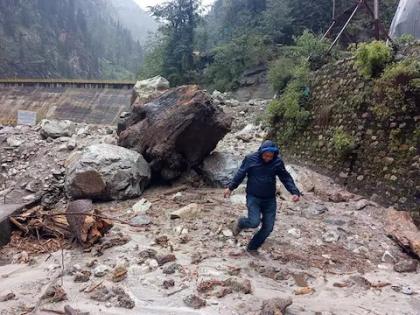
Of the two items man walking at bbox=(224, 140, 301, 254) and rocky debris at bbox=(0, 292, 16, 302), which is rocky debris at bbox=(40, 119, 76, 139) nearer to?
rocky debris at bbox=(0, 292, 16, 302)

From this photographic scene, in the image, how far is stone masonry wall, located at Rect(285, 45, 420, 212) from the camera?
5.43 m

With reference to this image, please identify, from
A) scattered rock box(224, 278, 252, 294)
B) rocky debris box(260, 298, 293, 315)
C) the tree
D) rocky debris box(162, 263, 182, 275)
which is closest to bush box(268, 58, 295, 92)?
rocky debris box(162, 263, 182, 275)

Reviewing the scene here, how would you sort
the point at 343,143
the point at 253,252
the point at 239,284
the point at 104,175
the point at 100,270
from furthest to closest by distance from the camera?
the point at 343,143, the point at 104,175, the point at 253,252, the point at 100,270, the point at 239,284

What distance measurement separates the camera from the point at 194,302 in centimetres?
329

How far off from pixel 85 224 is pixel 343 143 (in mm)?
4231

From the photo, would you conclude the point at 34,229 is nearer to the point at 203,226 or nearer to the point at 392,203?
the point at 203,226

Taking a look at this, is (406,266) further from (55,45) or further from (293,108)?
(55,45)

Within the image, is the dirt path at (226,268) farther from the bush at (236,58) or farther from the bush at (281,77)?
the bush at (236,58)

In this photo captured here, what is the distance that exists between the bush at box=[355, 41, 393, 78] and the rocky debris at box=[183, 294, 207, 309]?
15.5ft

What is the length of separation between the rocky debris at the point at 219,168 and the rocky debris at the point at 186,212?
4.48 feet

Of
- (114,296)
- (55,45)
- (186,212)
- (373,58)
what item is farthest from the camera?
(55,45)

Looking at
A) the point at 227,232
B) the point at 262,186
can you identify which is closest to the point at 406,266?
the point at 262,186

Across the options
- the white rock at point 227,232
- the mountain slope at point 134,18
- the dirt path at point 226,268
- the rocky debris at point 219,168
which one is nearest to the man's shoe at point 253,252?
the dirt path at point 226,268

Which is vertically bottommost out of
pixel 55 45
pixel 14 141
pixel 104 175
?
pixel 104 175
